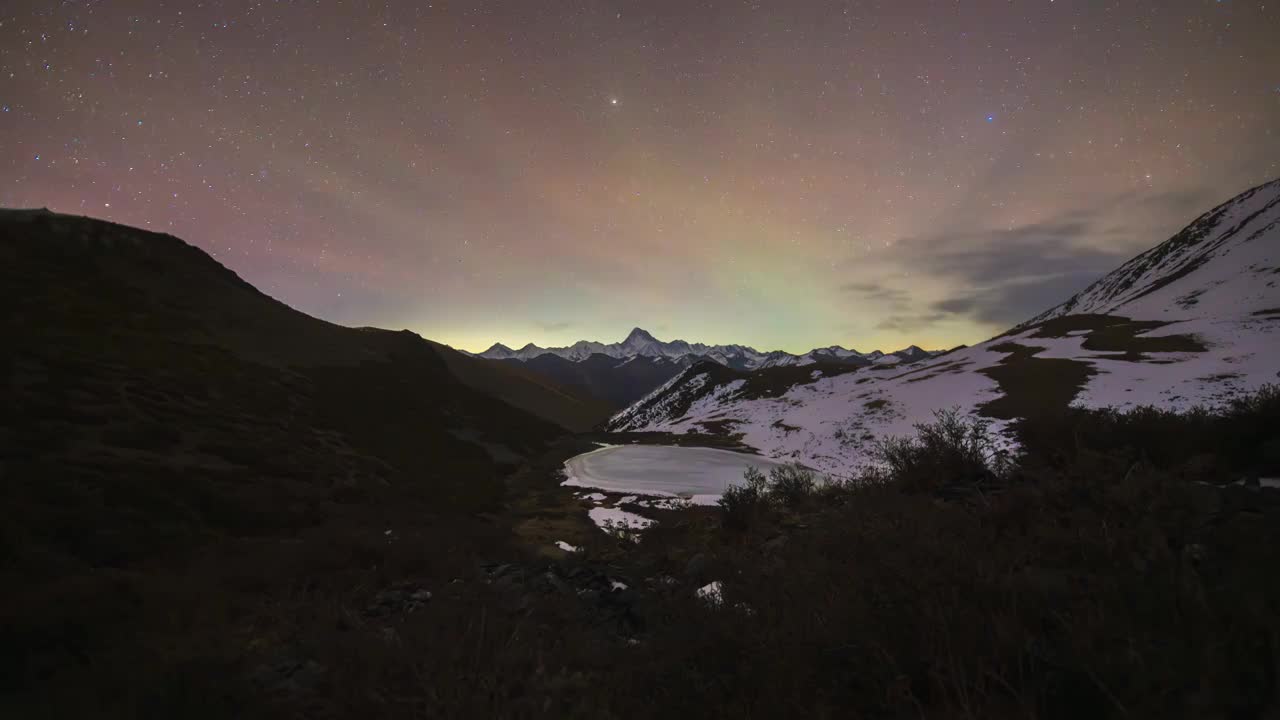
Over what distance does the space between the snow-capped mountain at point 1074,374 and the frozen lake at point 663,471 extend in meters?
7.61

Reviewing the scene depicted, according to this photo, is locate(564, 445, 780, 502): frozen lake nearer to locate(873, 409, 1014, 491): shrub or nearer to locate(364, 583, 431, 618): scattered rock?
locate(873, 409, 1014, 491): shrub

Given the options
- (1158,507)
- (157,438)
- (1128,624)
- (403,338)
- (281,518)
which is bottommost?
(281,518)

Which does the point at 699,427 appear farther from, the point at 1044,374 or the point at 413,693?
the point at 413,693

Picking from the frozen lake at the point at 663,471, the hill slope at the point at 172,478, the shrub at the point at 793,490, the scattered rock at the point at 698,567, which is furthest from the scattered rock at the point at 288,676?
the frozen lake at the point at 663,471

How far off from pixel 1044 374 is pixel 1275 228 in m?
101

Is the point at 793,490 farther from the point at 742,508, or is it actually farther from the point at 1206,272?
the point at 1206,272

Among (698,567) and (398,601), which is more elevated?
(698,567)

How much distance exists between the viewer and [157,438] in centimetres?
1352

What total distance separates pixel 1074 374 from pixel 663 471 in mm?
35815

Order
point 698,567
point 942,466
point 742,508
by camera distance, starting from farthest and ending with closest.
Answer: point 742,508, point 942,466, point 698,567

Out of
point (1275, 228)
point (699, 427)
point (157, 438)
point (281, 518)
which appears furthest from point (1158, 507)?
point (1275, 228)

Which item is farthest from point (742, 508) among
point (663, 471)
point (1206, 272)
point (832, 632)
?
point (1206, 272)

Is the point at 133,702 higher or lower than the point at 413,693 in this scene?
lower

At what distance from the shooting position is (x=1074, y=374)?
37969mm
